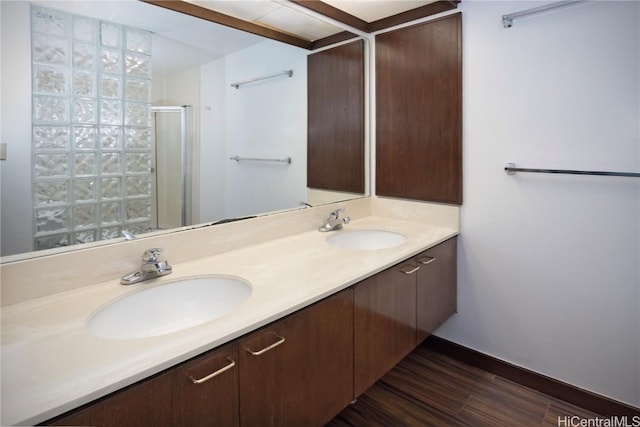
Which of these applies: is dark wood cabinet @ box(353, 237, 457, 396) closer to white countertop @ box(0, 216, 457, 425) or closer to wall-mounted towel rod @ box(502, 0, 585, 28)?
white countertop @ box(0, 216, 457, 425)

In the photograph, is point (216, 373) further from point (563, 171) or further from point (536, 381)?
point (536, 381)

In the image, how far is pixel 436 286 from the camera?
6.05ft

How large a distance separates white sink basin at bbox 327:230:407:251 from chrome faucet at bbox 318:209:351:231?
0.15ft

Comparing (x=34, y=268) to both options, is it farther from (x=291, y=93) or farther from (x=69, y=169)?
(x=291, y=93)

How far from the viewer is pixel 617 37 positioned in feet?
4.94

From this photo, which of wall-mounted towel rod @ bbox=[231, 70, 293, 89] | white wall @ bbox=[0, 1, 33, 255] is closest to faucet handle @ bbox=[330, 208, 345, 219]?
wall-mounted towel rod @ bbox=[231, 70, 293, 89]

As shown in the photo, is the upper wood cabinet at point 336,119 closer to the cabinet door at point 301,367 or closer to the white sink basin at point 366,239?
the white sink basin at point 366,239

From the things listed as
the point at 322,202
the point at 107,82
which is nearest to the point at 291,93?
the point at 322,202

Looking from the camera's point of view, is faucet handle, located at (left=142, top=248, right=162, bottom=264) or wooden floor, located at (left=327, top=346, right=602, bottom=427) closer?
faucet handle, located at (left=142, top=248, right=162, bottom=264)

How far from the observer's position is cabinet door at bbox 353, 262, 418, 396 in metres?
1.31

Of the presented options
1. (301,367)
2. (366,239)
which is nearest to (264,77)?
(366,239)

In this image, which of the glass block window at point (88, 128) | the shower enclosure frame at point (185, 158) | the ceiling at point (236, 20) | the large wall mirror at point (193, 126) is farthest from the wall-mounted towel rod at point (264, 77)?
the glass block window at point (88, 128)

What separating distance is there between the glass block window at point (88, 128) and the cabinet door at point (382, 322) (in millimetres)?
871

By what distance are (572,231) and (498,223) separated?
1.08 ft
